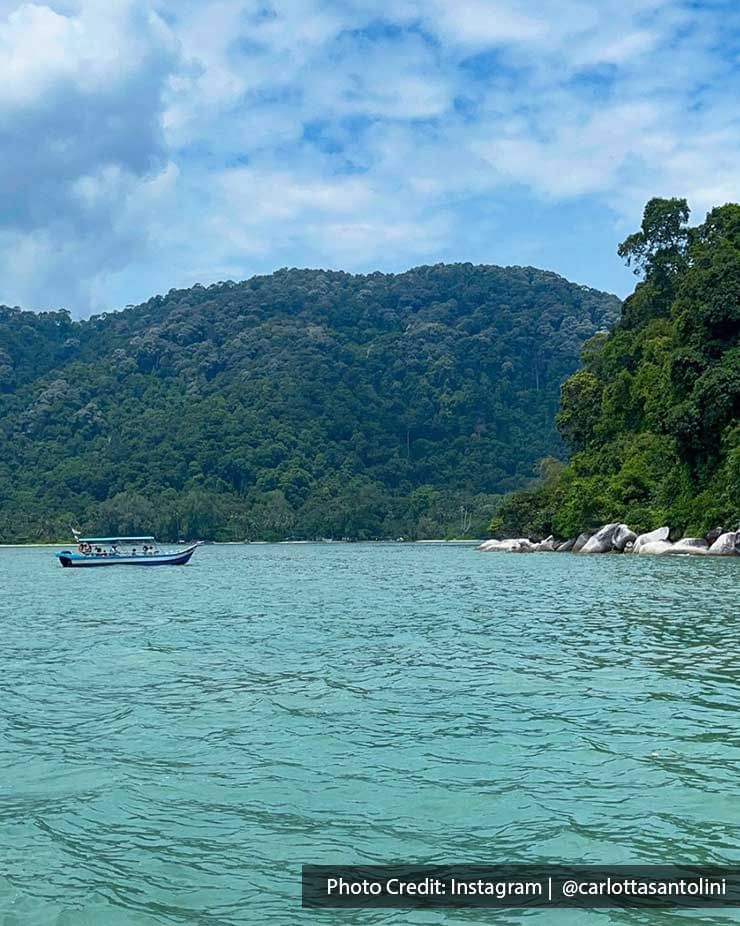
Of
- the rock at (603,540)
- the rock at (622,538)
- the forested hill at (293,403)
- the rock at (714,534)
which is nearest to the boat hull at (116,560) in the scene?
the rock at (603,540)

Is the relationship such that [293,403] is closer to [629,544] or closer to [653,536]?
[629,544]

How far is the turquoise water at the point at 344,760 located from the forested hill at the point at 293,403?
350 feet

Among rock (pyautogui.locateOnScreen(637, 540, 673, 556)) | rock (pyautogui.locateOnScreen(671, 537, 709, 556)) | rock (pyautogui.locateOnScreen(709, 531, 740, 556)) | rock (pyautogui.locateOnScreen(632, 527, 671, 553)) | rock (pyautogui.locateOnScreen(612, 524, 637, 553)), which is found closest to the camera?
rock (pyautogui.locateOnScreen(709, 531, 740, 556))

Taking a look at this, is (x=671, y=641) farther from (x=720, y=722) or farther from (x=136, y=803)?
(x=136, y=803)

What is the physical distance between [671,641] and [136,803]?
11.2m

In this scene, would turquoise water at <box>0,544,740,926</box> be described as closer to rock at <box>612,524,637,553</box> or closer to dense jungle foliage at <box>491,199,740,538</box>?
dense jungle foliage at <box>491,199,740,538</box>

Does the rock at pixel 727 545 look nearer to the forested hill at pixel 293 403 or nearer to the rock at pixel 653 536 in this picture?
the rock at pixel 653 536

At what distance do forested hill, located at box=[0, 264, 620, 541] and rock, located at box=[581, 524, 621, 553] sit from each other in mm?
65041

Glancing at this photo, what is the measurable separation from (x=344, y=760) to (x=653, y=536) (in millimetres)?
49031

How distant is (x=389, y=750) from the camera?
377 inches

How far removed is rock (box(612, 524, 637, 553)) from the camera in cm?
5856

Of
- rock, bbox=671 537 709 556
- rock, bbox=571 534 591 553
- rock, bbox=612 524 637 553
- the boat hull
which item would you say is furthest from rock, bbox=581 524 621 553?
the boat hull

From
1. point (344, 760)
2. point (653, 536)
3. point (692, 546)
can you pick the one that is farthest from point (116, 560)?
point (344, 760)

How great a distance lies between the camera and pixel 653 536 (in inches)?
2178
